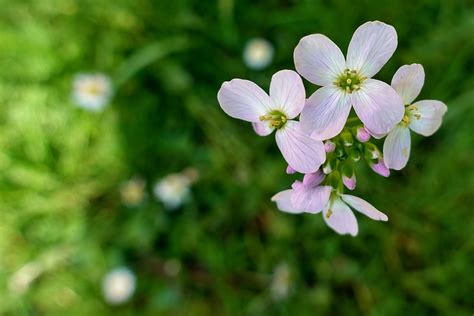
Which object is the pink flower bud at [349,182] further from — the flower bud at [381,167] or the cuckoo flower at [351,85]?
the cuckoo flower at [351,85]

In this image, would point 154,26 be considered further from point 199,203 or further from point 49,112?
point 199,203

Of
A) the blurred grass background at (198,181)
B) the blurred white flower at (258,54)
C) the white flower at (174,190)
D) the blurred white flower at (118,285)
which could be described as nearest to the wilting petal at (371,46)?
the blurred grass background at (198,181)

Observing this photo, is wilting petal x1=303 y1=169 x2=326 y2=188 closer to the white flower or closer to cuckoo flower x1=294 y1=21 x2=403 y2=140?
cuckoo flower x1=294 y1=21 x2=403 y2=140

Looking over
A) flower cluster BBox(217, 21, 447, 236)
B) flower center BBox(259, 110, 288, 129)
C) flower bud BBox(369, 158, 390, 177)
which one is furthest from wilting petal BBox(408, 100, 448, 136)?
flower center BBox(259, 110, 288, 129)

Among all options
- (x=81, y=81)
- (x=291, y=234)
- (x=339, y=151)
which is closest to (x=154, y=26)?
(x=81, y=81)

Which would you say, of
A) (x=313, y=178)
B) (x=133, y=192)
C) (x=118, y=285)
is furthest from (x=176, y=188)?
(x=313, y=178)

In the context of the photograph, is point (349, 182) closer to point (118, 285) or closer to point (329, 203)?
point (329, 203)
